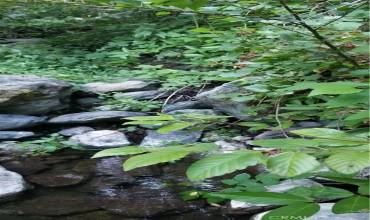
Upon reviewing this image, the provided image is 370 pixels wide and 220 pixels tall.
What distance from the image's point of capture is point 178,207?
210cm

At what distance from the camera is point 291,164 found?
1.68 feet

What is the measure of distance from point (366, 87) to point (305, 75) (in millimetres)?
1071

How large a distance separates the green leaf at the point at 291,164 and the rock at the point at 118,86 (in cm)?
372

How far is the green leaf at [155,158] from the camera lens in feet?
1.88

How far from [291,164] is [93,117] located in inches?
121

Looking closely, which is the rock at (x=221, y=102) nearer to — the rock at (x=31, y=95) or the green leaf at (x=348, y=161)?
the rock at (x=31, y=95)

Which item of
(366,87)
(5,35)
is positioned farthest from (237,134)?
(5,35)

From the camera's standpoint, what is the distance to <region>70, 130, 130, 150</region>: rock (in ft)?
9.90

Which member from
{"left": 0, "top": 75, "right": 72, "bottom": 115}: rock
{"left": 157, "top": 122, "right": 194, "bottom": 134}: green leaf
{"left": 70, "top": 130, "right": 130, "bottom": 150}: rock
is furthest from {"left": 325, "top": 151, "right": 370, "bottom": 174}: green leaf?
{"left": 0, "top": 75, "right": 72, "bottom": 115}: rock

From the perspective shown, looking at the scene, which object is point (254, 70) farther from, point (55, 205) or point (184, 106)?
point (184, 106)

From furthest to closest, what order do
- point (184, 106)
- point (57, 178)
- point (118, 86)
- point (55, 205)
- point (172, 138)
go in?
point (118, 86) → point (184, 106) → point (172, 138) → point (57, 178) → point (55, 205)

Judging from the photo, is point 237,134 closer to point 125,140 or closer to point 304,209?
point 125,140

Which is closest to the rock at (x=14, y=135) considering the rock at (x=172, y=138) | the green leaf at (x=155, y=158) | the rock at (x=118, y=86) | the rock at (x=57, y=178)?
the rock at (x=57, y=178)

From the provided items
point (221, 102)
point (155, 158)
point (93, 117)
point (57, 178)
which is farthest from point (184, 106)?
point (155, 158)
